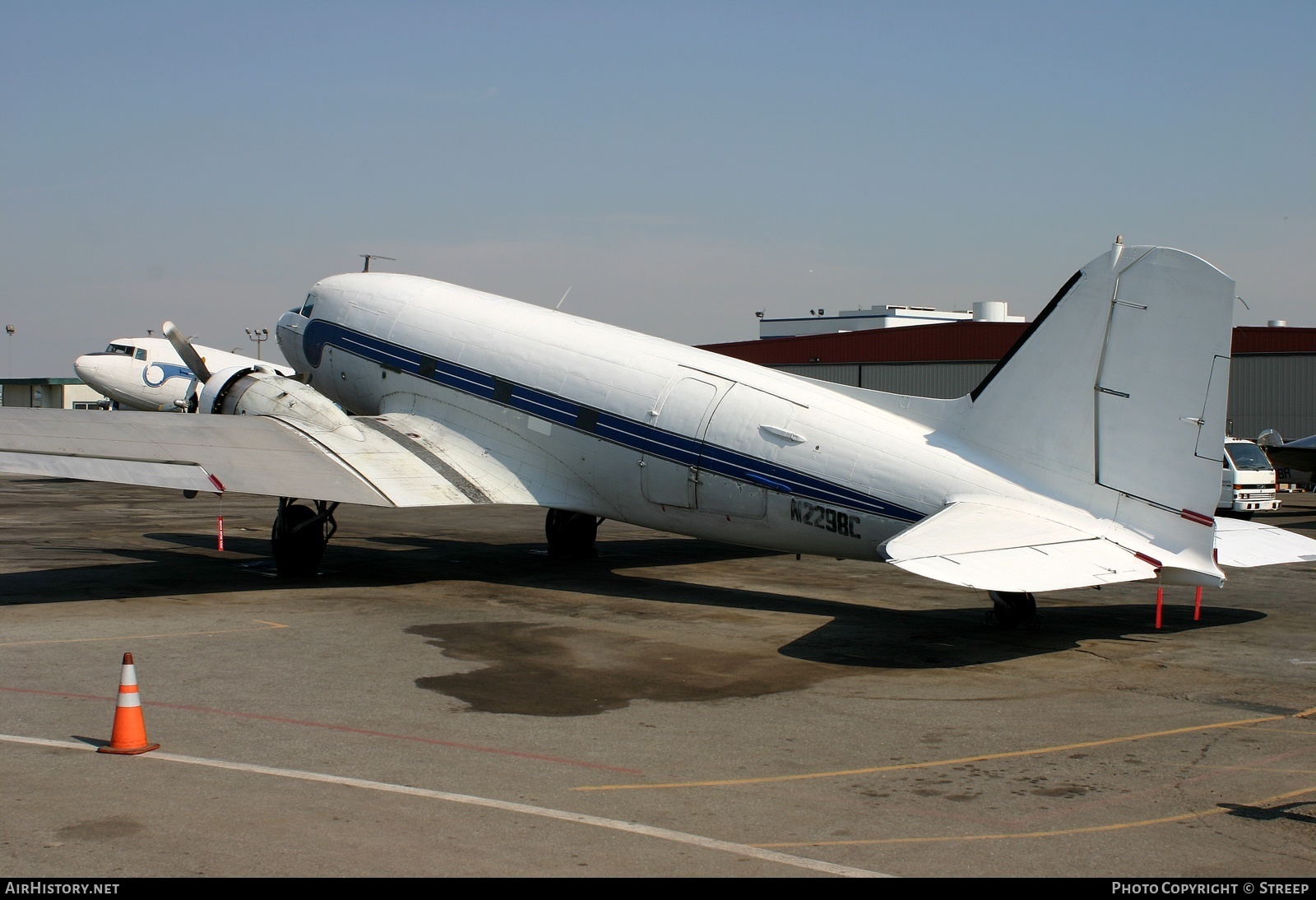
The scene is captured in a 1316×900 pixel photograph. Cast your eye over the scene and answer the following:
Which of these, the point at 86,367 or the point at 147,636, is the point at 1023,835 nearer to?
the point at 147,636

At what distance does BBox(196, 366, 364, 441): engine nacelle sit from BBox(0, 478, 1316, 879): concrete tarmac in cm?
281

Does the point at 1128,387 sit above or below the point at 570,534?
above

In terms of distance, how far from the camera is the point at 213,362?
134 ft

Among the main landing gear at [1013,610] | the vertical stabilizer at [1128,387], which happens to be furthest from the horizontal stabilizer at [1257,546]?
the main landing gear at [1013,610]

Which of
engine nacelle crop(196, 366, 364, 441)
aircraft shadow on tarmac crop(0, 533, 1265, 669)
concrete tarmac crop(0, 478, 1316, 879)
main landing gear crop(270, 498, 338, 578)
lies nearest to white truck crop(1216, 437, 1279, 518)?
concrete tarmac crop(0, 478, 1316, 879)

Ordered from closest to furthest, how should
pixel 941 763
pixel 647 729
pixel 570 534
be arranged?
pixel 941 763, pixel 647 729, pixel 570 534

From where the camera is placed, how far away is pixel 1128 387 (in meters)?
12.9

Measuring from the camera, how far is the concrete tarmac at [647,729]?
705 centimetres

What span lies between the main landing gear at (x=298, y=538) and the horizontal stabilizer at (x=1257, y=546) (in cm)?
1318

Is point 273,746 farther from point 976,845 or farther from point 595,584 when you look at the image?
point 595,584

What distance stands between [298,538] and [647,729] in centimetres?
1028

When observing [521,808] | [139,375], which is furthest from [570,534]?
[139,375]

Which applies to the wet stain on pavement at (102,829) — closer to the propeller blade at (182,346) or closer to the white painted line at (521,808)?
the white painted line at (521,808)

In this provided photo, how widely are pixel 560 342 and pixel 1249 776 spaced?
41.6 feet
